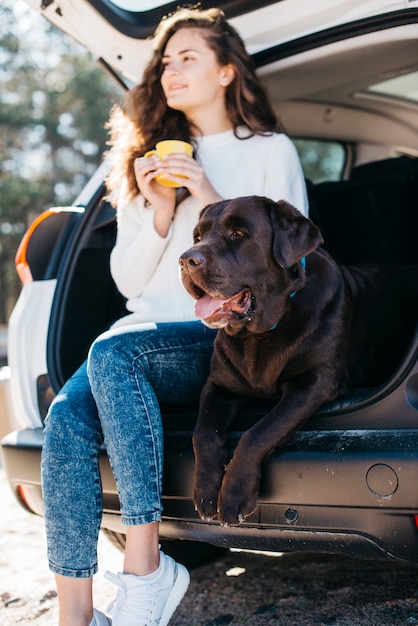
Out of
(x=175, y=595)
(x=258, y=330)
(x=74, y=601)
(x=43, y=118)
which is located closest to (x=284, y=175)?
(x=258, y=330)

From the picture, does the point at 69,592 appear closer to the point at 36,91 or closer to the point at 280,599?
the point at 280,599

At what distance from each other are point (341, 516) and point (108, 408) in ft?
2.30

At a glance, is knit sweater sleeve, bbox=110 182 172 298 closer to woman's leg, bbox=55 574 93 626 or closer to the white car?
the white car

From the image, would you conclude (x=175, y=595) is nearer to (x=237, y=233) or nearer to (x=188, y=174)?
(x=237, y=233)

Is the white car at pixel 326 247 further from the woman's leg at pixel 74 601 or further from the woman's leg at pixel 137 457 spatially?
the woman's leg at pixel 74 601

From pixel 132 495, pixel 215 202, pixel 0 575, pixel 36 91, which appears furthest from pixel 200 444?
pixel 36 91

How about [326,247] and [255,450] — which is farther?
[326,247]

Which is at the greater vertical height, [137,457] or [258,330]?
[258,330]

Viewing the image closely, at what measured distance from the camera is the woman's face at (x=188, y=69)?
8.50 ft

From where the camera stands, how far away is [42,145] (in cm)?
2062

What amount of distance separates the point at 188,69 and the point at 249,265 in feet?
3.17

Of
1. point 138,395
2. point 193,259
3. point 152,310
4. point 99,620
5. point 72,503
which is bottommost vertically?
point 99,620

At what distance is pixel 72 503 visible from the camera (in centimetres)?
203

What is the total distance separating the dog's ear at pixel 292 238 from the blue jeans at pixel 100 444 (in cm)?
50
